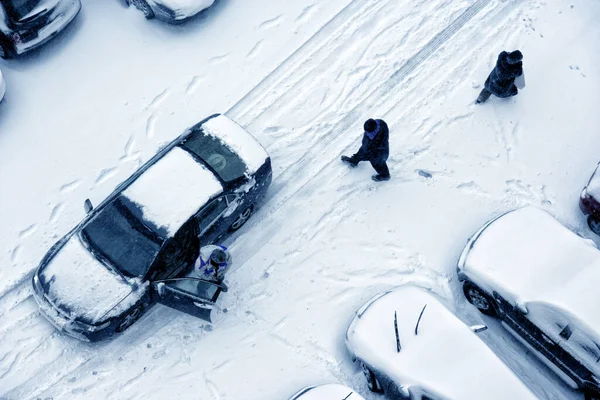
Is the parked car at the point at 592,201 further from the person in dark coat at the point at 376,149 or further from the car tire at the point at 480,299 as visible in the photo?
the person in dark coat at the point at 376,149

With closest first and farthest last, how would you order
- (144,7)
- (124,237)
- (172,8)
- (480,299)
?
(124,237) < (480,299) < (172,8) < (144,7)

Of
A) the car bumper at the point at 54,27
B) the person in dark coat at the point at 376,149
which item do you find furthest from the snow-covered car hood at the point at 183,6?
the person in dark coat at the point at 376,149

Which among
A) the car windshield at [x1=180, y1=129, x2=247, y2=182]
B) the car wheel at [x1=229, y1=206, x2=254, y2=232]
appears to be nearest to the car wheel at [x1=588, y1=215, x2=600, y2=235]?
the car wheel at [x1=229, y1=206, x2=254, y2=232]

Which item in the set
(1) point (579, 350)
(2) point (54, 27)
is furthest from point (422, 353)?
(2) point (54, 27)

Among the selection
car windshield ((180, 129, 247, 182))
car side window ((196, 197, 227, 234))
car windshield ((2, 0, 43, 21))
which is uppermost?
car windshield ((2, 0, 43, 21))

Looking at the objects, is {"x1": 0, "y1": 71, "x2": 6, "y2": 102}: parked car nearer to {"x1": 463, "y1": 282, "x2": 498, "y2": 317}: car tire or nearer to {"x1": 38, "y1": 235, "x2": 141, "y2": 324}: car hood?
{"x1": 38, "y1": 235, "x2": 141, "y2": 324}: car hood

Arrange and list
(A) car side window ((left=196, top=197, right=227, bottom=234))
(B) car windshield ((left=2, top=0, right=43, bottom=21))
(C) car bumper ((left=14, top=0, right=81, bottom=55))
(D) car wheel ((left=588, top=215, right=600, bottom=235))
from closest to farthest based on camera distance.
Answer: (A) car side window ((left=196, top=197, right=227, bottom=234)) → (D) car wheel ((left=588, top=215, right=600, bottom=235)) → (B) car windshield ((left=2, top=0, right=43, bottom=21)) → (C) car bumper ((left=14, top=0, right=81, bottom=55))

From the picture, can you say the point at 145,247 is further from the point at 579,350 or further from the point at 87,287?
the point at 579,350

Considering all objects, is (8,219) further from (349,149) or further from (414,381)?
(414,381)
